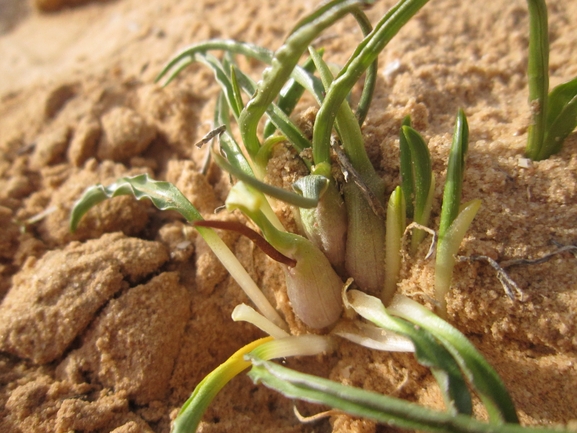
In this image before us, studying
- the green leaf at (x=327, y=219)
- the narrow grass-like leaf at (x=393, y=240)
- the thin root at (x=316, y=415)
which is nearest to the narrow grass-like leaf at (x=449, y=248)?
the narrow grass-like leaf at (x=393, y=240)

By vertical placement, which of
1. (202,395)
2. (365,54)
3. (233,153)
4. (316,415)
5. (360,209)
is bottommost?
(316,415)

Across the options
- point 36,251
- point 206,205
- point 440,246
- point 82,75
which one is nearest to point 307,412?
point 440,246

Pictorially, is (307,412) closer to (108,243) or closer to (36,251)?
(108,243)

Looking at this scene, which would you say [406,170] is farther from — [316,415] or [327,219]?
[316,415]

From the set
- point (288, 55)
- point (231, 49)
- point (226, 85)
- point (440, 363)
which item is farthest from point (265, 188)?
point (231, 49)

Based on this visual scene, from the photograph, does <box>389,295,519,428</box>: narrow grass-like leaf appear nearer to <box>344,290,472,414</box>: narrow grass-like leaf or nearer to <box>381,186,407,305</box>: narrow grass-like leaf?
<box>344,290,472,414</box>: narrow grass-like leaf

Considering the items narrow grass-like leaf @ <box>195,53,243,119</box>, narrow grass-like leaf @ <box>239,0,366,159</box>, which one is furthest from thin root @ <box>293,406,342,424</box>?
narrow grass-like leaf @ <box>195,53,243,119</box>
